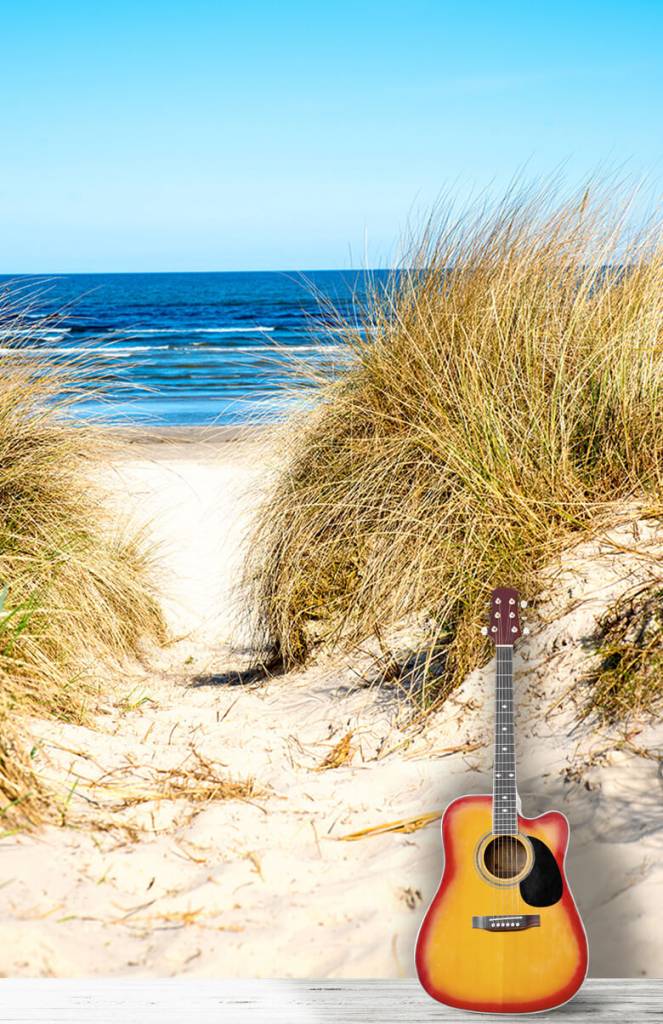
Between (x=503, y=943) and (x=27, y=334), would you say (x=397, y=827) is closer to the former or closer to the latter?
(x=503, y=943)

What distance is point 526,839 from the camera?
58.6 inches

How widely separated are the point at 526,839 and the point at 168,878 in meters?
0.67

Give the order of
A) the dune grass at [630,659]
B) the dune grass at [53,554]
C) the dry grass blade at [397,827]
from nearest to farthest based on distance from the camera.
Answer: the dry grass blade at [397,827], the dune grass at [630,659], the dune grass at [53,554]

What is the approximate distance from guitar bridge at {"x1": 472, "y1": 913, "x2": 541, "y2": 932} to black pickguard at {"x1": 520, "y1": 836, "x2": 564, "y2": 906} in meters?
0.02

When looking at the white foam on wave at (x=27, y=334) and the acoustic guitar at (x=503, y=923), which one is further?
the white foam on wave at (x=27, y=334)

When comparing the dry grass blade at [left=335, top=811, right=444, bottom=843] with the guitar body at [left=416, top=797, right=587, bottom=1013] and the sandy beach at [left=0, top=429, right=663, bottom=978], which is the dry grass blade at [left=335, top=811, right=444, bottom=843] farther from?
the guitar body at [left=416, top=797, right=587, bottom=1013]

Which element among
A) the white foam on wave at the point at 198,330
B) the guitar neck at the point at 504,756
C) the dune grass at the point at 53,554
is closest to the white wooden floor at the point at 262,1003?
the guitar neck at the point at 504,756

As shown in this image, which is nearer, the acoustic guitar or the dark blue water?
the acoustic guitar

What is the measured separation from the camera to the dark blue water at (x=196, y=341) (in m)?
3.53

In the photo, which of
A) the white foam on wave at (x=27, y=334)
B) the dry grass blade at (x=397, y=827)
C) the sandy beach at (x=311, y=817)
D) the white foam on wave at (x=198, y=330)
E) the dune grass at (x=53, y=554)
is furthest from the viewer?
the white foam on wave at (x=198, y=330)

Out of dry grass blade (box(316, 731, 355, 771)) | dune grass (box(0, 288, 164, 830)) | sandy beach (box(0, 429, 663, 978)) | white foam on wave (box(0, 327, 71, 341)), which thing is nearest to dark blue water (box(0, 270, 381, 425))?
white foam on wave (box(0, 327, 71, 341))

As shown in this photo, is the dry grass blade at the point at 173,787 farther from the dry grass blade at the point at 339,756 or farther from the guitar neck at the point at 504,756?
the guitar neck at the point at 504,756

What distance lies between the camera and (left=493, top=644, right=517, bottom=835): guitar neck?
4.89 feet

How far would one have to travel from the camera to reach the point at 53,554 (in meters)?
2.85
